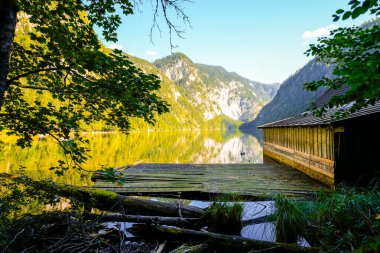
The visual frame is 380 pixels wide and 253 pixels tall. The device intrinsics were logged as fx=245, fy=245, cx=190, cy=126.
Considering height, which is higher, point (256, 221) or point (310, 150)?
point (310, 150)

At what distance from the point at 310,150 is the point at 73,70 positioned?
11.7 meters

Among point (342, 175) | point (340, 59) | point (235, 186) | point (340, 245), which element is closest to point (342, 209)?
point (340, 245)

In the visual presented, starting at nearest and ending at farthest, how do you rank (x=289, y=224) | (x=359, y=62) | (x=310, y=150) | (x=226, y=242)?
1. (x=359, y=62)
2. (x=226, y=242)
3. (x=289, y=224)
4. (x=310, y=150)

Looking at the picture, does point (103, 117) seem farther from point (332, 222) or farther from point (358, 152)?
point (358, 152)

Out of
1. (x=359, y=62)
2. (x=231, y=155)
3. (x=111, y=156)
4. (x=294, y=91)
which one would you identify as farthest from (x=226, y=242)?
(x=294, y=91)

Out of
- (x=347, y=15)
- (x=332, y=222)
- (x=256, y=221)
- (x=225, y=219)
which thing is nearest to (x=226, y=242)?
(x=225, y=219)

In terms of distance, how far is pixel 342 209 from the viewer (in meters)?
5.31

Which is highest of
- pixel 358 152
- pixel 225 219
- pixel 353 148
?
pixel 353 148

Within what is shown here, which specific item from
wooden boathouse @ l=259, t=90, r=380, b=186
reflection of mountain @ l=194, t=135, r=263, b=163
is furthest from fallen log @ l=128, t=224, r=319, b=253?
reflection of mountain @ l=194, t=135, r=263, b=163

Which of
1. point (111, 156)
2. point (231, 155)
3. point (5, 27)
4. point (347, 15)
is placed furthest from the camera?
point (231, 155)

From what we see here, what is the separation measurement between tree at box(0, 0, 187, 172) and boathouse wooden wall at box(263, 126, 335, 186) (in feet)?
27.6

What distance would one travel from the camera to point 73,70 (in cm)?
367

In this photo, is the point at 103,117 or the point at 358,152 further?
the point at 358,152

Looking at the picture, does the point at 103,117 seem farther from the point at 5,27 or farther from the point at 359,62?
the point at 359,62
